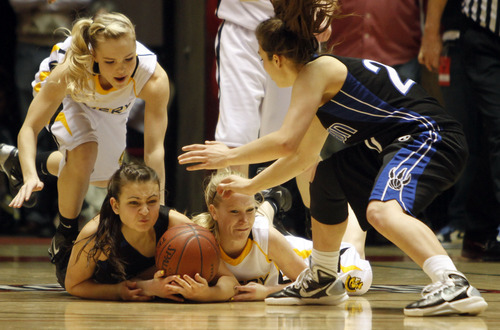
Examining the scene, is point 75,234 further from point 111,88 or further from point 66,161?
point 111,88

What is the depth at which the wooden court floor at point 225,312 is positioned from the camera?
300cm

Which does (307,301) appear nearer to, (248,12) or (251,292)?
(251,292)

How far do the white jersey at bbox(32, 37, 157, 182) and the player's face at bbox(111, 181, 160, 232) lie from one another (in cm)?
91

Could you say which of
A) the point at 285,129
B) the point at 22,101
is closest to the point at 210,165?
the point at 285,129

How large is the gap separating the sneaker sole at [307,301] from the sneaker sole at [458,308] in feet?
2.00

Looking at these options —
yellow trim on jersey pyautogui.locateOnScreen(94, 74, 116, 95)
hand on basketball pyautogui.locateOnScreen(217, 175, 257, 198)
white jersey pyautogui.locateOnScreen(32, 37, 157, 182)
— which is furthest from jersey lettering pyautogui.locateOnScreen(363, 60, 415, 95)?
yellow trim on jersey pyautogui.locateOnScreen(94, 74, 116, 95)

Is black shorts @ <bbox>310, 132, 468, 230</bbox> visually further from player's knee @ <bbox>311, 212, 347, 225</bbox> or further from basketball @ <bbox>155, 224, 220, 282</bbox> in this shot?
basketball @ <bbox>155, 224, 220, 282</bbox>

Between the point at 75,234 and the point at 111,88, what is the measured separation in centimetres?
86

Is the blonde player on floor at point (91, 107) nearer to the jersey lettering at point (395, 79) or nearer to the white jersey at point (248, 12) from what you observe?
the white jersey at point (248, 12)

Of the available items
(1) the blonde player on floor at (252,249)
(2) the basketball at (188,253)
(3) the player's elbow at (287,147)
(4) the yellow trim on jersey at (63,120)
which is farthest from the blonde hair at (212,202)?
(4) the yellow trim on jersey at (63,120)

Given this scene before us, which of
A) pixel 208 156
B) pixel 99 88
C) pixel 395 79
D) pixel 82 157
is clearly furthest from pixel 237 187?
pixel 82 157

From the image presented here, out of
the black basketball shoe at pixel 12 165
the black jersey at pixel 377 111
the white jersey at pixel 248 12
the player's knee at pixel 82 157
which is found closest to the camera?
the black jersey at pixel 377 111

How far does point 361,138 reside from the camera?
3.63m

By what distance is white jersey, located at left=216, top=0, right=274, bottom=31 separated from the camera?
17.0 feet
